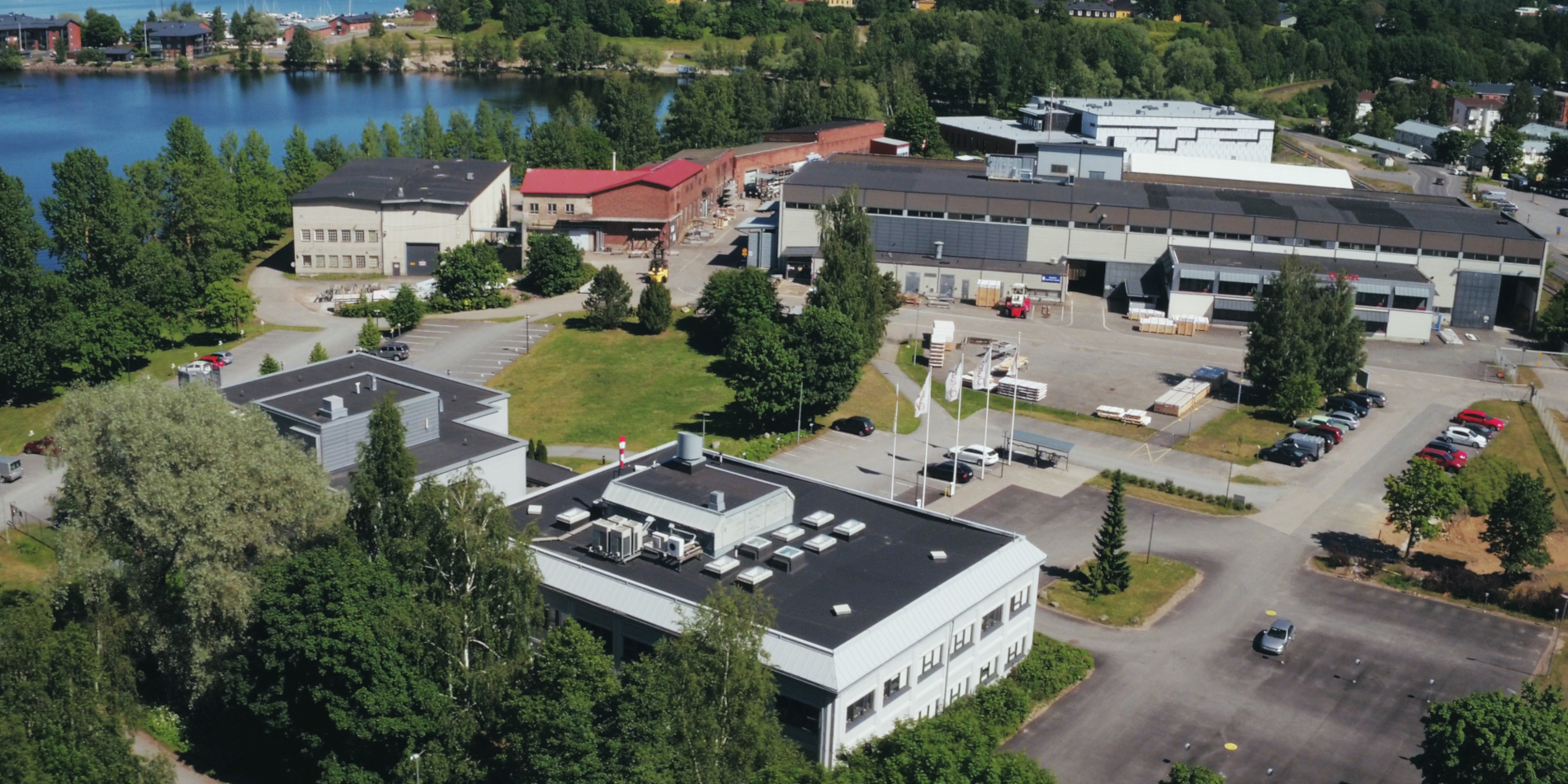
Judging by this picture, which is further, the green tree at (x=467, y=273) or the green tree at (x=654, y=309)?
the green tree at (x=467, y=273)

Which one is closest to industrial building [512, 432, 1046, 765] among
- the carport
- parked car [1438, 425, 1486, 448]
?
the carport

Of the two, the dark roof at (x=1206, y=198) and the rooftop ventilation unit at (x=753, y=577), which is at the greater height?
the dark roof at (x=1206, y=198)

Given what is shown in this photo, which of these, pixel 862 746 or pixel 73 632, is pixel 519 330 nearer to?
pixel 73 632

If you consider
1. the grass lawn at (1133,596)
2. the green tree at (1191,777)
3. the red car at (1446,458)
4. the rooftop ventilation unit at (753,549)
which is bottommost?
the grass lawn at (1133,596)

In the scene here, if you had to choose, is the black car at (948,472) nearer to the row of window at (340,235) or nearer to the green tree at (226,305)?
the green tree at (226,305)

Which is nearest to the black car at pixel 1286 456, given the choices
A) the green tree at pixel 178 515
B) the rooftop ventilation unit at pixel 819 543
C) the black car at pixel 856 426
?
the black car at pixel 856 426

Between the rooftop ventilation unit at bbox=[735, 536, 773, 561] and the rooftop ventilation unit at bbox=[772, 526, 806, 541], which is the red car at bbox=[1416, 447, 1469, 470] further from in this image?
the rooftop ventilation unit at bbox=[735, 536, 773, 561]

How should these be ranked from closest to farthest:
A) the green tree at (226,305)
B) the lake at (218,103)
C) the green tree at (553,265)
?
the green tree at (226,305) < the green tree at (553,265) < the lake at (218,103)

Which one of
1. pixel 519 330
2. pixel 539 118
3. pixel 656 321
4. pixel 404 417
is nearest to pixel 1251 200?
pixel 656 321
